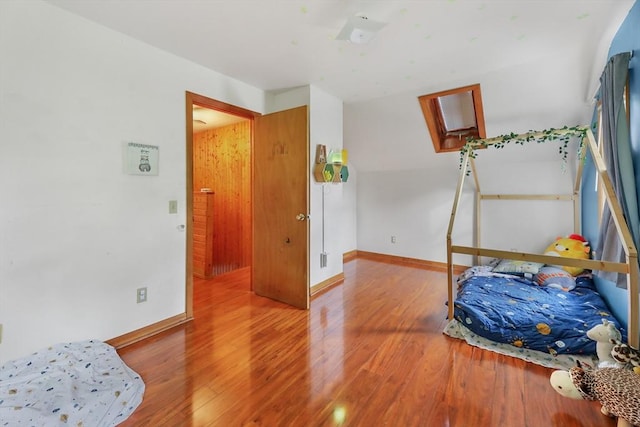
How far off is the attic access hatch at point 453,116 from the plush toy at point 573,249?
59.6 inches

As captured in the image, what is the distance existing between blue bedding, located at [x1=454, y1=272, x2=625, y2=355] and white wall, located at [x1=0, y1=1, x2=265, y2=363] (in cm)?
259

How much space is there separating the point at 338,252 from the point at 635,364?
2608mm

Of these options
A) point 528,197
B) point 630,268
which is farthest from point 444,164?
point 630,268

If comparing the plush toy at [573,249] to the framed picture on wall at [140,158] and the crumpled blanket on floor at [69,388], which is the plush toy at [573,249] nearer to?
the crumpled blanket on floor at [69,388]

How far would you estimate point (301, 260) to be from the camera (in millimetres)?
2871

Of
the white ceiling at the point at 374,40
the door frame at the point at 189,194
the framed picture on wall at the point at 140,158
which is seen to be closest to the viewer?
the white ceiling at the point at 374,40

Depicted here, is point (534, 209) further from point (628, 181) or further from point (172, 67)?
point (172, 67)

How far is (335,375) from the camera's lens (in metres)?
1.81

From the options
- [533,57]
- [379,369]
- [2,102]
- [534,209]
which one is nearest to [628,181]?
[533,57]

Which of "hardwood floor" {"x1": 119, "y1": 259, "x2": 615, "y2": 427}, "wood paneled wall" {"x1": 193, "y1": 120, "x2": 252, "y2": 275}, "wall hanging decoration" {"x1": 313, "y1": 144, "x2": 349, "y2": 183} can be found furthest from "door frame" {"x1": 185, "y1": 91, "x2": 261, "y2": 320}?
"wood paneled wall" {"x1": 193, "y1": 120, "x2": 252, "y2": 275}

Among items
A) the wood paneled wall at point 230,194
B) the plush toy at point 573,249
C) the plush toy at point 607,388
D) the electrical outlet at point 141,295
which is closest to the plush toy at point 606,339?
the plush toy at point 607,388

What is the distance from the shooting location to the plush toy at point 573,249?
Result: 3060 mm

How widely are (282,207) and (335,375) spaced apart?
5.59 feet

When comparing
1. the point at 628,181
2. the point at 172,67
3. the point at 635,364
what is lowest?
the point at 635,364
